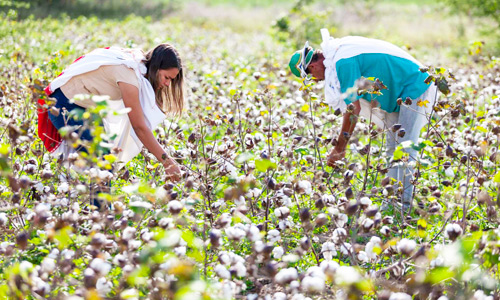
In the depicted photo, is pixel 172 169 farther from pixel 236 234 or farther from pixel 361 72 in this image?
pixel 361 72

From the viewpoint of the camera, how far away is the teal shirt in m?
3.15

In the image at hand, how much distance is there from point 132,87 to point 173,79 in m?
0.25

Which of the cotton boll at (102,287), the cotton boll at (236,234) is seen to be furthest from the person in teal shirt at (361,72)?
the cotton boll at (102,287)

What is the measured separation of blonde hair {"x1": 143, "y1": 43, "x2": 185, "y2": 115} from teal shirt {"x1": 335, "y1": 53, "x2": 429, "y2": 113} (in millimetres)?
916

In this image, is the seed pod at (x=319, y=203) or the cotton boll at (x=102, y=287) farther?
the seed pod at (x=319, y=203)

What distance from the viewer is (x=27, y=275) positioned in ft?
5.87

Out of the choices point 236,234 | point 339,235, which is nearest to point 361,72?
point 339,235

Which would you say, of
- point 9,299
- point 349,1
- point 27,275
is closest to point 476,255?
point 27,275

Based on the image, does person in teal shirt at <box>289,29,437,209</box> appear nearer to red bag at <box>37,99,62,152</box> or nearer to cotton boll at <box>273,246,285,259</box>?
cotton boll at <box>273,246,285,259</box>

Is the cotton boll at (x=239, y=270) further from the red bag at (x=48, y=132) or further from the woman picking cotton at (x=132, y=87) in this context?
the red bag at (x=48, y=132)

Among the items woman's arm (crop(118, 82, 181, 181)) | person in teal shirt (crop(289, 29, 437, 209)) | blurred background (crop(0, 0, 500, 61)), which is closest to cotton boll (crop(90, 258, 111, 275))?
woman's arm (crop(118, 82, 181, 181))

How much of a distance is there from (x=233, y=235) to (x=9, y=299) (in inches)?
35.1

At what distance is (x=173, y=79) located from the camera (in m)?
3.00

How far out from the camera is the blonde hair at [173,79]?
2855 millimetres
